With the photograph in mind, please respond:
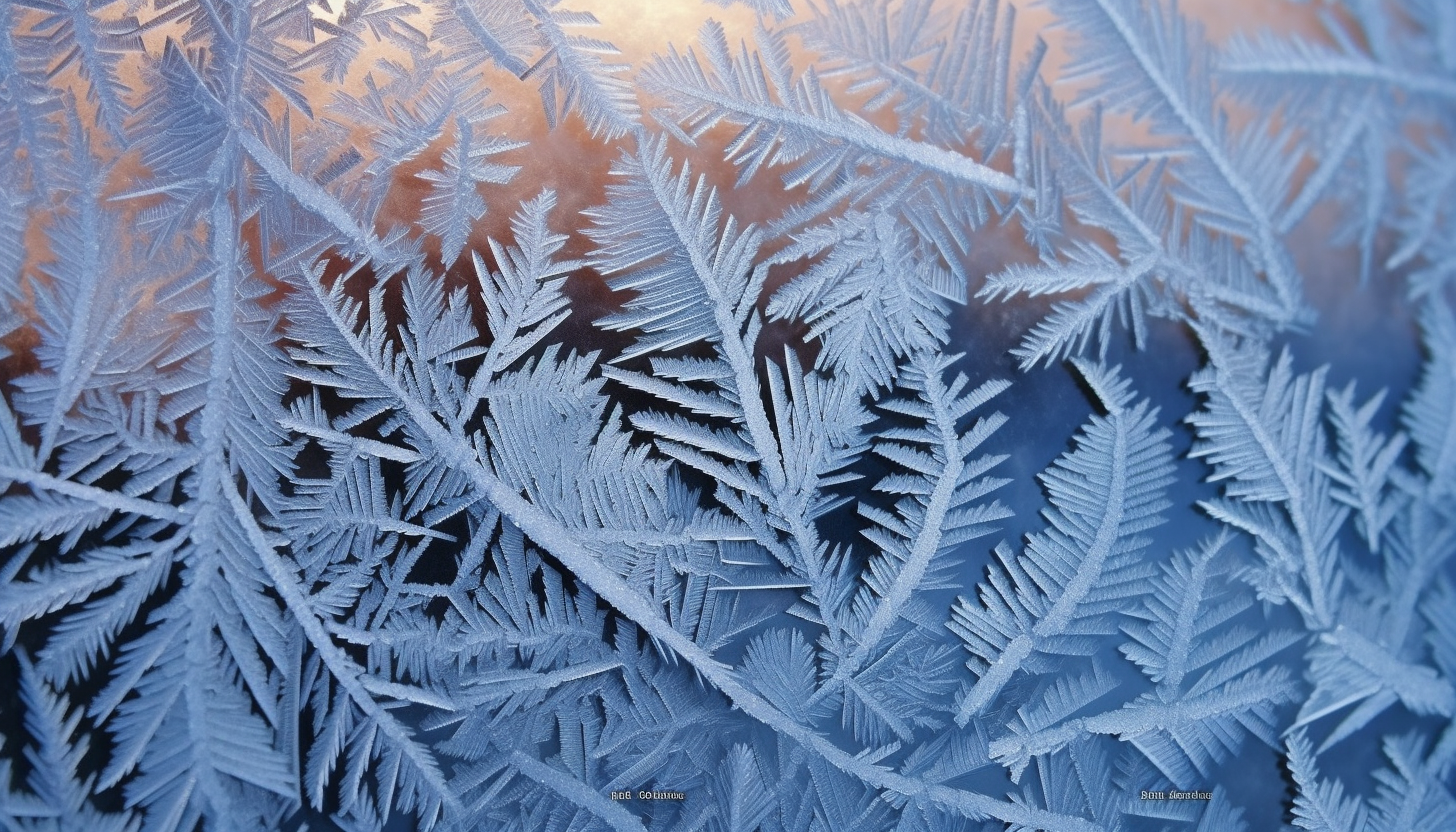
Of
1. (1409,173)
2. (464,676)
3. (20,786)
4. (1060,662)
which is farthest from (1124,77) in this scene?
(20,786)

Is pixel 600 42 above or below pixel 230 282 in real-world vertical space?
above

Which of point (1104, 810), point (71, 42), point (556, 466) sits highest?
point (71, 42)

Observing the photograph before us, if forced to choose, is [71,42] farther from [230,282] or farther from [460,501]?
→ [460,501]

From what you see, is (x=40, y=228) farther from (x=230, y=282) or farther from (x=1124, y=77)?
(x=1124, y=77)

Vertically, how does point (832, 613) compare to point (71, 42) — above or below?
below

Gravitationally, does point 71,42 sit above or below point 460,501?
above

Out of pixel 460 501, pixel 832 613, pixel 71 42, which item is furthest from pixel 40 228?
pixel 832 613

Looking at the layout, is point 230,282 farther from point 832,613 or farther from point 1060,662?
point 1060,662
